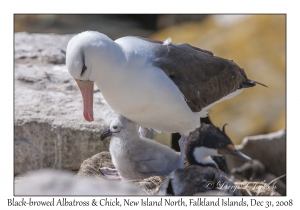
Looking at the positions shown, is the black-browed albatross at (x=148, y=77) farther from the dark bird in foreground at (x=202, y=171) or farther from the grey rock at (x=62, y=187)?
the grey rock at (x=62, y=187)

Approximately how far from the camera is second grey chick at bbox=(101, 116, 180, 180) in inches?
290

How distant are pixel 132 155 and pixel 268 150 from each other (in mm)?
4381

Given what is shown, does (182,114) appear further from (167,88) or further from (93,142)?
(93,142)

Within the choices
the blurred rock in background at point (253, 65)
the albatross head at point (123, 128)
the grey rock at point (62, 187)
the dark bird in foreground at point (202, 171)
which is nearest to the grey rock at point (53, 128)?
the albatross head at point (123, 128)

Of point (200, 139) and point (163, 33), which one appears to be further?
point (163, 33)

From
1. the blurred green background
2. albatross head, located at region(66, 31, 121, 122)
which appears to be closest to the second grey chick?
albatross head, located at region(66, 31, 121, 122)

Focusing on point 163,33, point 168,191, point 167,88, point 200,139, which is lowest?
point 168,191

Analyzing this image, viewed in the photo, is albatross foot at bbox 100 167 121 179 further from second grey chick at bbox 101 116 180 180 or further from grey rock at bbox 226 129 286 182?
grey rock at bbox 226 129 286 182

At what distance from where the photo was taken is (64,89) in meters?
9.56

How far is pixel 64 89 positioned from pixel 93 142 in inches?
52.3

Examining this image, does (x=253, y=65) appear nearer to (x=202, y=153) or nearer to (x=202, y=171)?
(x=202, y=153)

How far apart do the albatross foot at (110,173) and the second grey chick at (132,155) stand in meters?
0.15

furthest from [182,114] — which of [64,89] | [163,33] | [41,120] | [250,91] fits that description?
[163,33]

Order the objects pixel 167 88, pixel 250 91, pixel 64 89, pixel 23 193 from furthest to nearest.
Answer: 1. pixel 250 91
2. pixel 64 89
3. pixel 167 88
4. pixel 23 193
